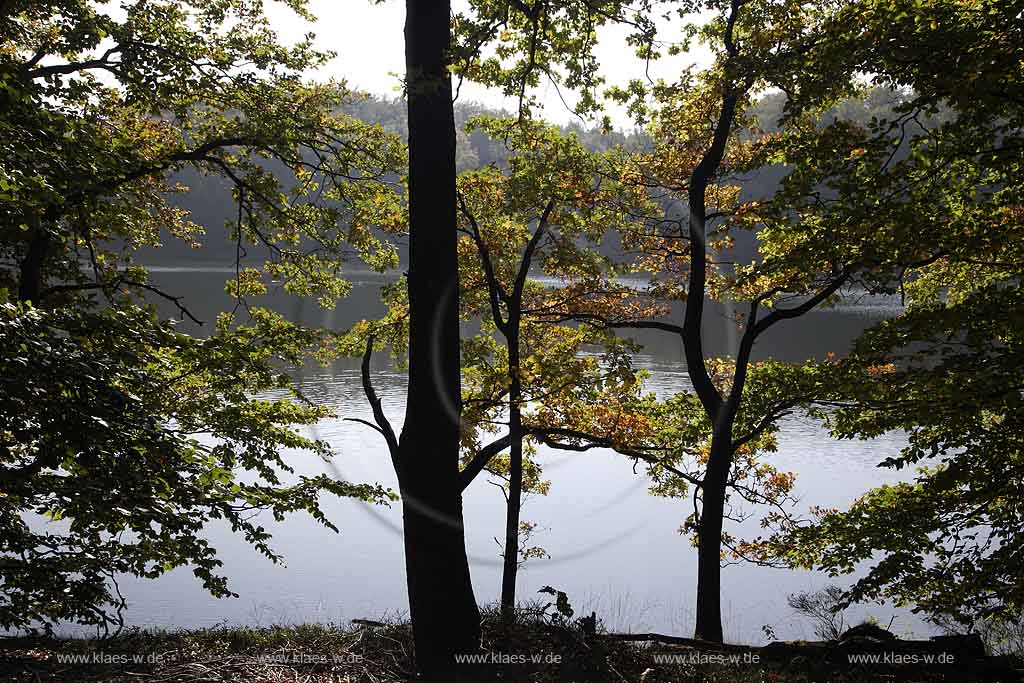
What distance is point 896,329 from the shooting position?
26.0ft

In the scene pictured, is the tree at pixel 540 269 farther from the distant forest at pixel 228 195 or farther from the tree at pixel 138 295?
the distant forest at pixel 228 195

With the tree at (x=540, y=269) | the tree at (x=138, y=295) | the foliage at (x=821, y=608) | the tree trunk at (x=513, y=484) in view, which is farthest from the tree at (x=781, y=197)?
the tree at (x=138, y=295)

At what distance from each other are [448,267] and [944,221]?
16.7 feet

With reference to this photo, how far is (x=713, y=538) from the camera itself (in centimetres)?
1142

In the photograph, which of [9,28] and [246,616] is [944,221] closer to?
[9,28]

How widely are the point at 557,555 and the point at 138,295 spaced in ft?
38.0

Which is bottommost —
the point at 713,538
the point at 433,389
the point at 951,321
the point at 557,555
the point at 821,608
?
the point at 821,608

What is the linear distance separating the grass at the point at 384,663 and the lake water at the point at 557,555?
4.07 m

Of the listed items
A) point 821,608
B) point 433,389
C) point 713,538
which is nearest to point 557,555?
point 821,608

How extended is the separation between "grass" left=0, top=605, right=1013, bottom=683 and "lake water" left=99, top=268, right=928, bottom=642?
4066 mm

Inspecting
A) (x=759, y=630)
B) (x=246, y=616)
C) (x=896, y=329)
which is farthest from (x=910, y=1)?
(x=246, y=616)

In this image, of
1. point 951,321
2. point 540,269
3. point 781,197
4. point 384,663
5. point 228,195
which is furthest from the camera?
point 228,195

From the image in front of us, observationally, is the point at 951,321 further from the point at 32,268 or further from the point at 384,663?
the point at 32,268

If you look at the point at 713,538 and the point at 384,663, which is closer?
the point at 384,663
